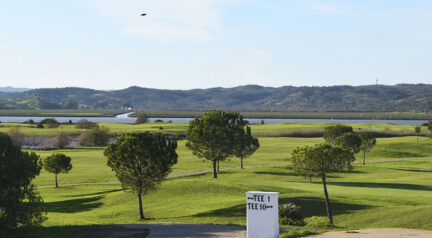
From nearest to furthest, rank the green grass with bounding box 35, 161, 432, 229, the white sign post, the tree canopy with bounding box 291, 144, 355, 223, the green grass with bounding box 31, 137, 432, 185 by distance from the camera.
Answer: the white sign post, the green grass with bounding box 35, 161, 432, 229, the tree canopy with bounding box 291, 144, 355, 223, the green grass with bounding box 31, 137, 432, 185

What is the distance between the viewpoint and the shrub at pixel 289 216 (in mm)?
38862

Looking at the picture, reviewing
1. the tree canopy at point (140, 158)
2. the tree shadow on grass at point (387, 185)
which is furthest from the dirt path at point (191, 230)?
the tree shadow on grass at point (387, 185)

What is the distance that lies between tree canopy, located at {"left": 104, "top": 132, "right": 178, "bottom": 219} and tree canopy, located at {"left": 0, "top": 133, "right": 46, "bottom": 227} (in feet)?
33.9

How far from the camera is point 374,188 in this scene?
64750 mm

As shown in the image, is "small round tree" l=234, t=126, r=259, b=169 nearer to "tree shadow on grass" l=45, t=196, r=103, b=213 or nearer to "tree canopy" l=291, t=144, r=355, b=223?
"tree shadow on grass" l=45, t=196, r=103, b=213

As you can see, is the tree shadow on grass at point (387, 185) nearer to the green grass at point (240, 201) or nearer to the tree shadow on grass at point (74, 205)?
the green grass at point (240, 201)

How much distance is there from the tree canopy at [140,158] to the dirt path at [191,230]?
10.3 metres

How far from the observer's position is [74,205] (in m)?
57.7

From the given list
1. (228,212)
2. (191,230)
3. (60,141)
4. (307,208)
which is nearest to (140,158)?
(228,212)

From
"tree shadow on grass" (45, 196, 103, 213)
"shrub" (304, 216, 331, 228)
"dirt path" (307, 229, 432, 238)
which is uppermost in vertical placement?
"dirt path" (307, 229, 432, 238)

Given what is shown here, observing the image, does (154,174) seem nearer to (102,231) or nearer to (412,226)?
(102,231)

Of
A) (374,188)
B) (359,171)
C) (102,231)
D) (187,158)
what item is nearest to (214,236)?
(102,231)

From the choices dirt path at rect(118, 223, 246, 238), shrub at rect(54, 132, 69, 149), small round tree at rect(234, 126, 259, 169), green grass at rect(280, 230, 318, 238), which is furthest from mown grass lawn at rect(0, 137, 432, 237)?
shrub at rect(54, 132, 69, 149)

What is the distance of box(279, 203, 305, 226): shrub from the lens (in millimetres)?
38862
